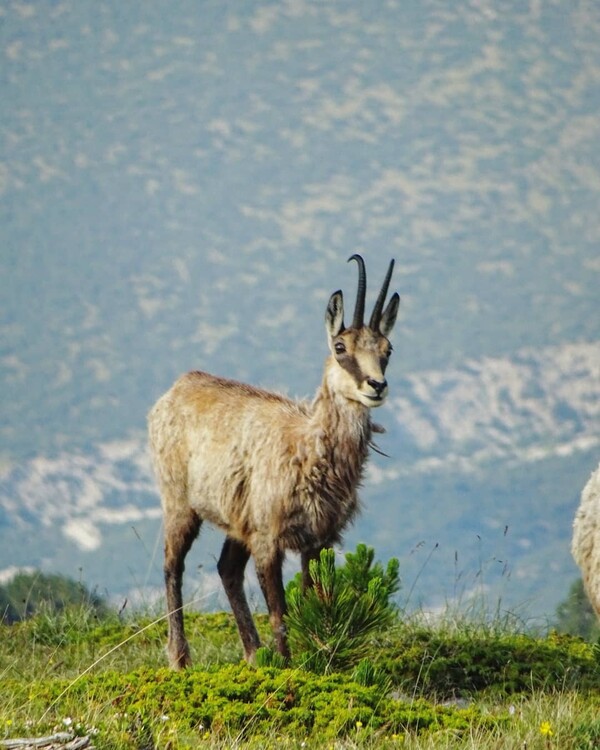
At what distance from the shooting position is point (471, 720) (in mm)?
7668

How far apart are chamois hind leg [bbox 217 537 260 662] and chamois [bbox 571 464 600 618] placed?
2602 mm

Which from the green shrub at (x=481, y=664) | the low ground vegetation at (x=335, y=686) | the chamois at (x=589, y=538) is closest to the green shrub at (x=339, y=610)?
the low ground vegetation at (x=335, y=686)

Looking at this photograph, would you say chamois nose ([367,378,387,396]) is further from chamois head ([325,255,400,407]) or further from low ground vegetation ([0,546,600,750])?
low ground vegetation ([0,546,600,750])

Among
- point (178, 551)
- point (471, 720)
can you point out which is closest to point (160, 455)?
point (178, 551)

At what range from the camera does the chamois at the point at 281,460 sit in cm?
884

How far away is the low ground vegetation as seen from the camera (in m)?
7.19

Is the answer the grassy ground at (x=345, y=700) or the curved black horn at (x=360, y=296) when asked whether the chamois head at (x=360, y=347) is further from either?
the grassy ground at (x=345, y=700)

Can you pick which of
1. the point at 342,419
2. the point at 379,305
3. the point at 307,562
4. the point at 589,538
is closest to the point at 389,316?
the point at 379,305

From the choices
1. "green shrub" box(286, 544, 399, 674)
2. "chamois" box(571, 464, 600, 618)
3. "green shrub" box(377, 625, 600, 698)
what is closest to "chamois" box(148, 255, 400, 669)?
"green shrub" box(286, 544, 399, 674)

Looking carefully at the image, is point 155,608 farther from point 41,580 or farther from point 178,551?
point 41,580

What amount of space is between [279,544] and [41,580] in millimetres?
7510

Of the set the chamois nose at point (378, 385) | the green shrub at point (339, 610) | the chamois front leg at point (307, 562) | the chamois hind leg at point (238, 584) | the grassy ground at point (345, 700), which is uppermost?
the chamois nose at point (378, 385)

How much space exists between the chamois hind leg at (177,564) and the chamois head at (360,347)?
212 cm

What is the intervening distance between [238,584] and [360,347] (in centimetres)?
247
